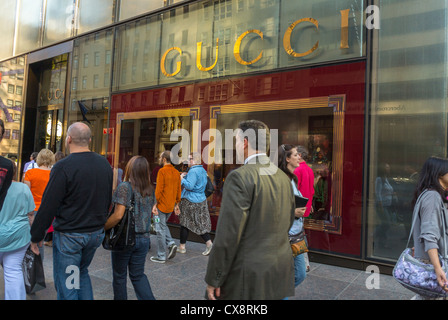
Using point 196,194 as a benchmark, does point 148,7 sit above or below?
above

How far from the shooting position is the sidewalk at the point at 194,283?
13.8 ft

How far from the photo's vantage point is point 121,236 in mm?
3301

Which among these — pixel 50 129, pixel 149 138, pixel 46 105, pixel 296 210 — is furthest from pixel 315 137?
pixel 46 105

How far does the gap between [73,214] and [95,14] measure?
9347 millimetres

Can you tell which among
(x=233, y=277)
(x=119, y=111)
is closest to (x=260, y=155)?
(x=233, y=277)

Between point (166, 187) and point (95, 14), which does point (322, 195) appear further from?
point (95, 14)

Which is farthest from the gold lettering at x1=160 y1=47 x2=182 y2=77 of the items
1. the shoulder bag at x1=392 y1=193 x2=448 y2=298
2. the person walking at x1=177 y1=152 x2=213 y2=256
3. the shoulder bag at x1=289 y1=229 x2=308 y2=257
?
the shoulder bag at x1=392 y1=193 x2=448 y2=298

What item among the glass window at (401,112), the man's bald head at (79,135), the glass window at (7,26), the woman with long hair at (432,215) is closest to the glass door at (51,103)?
the glass window at (7,26)

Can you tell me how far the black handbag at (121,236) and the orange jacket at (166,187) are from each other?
2.38 m

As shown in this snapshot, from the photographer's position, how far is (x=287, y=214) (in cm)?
239

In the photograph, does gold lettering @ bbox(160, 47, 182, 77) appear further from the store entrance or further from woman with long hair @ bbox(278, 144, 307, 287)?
woman with long hair @ bbox(278, 144, 307, 287)

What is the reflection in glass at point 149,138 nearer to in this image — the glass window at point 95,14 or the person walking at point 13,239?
the glass window at point 95,14

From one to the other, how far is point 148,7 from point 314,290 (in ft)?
26.7

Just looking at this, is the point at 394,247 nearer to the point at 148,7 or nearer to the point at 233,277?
the point at 233,277
